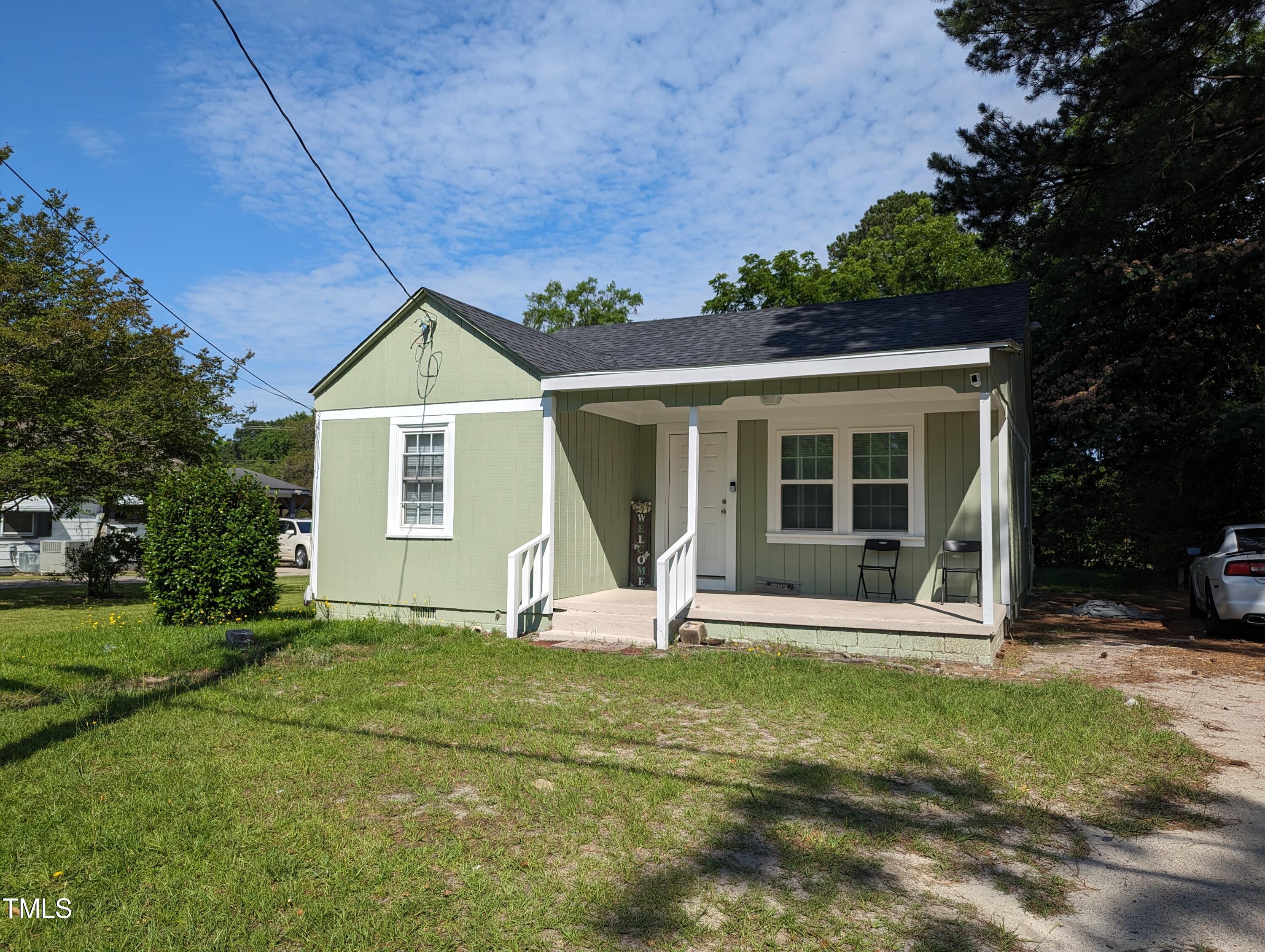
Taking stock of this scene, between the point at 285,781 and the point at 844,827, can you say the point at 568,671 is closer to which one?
the point at 285,781

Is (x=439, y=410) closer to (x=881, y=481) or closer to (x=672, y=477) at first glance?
(x=672, y=477)

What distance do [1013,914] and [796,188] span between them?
16.1 metres

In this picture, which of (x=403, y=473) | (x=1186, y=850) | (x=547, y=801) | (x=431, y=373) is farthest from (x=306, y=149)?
(x=1186, y=850)

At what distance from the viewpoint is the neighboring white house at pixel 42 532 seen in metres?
20.1

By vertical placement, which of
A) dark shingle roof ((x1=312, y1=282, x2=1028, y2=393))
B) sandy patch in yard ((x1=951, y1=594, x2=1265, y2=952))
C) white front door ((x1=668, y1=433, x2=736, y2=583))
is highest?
dark shingle roof ((x1=312, y1=282, x2=1028, y2=393))

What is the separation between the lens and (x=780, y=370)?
26.4ft

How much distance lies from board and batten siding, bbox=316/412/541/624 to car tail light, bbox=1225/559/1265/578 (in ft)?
25.6

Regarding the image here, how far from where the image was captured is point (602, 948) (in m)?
2.56

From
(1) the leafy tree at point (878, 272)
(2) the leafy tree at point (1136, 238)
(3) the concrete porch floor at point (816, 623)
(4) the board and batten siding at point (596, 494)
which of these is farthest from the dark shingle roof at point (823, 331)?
(1) the leafy tree at point (878, 272)

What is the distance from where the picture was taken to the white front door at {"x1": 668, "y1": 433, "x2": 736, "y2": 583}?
10633mm

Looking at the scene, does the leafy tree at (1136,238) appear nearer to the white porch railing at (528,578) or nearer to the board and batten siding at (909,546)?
the board and batten siding at (909,546)

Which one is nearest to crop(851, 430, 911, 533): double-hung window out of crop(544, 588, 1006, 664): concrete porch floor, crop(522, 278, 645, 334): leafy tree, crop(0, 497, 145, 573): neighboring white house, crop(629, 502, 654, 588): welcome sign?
crop(544, 588, 1006, 664): concrete porch floor

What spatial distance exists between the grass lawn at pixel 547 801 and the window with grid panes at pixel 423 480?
322 centimetres

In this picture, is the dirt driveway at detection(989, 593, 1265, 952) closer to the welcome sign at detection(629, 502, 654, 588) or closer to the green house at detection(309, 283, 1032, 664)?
the green house at detection(309, 283, 1032, 664)
